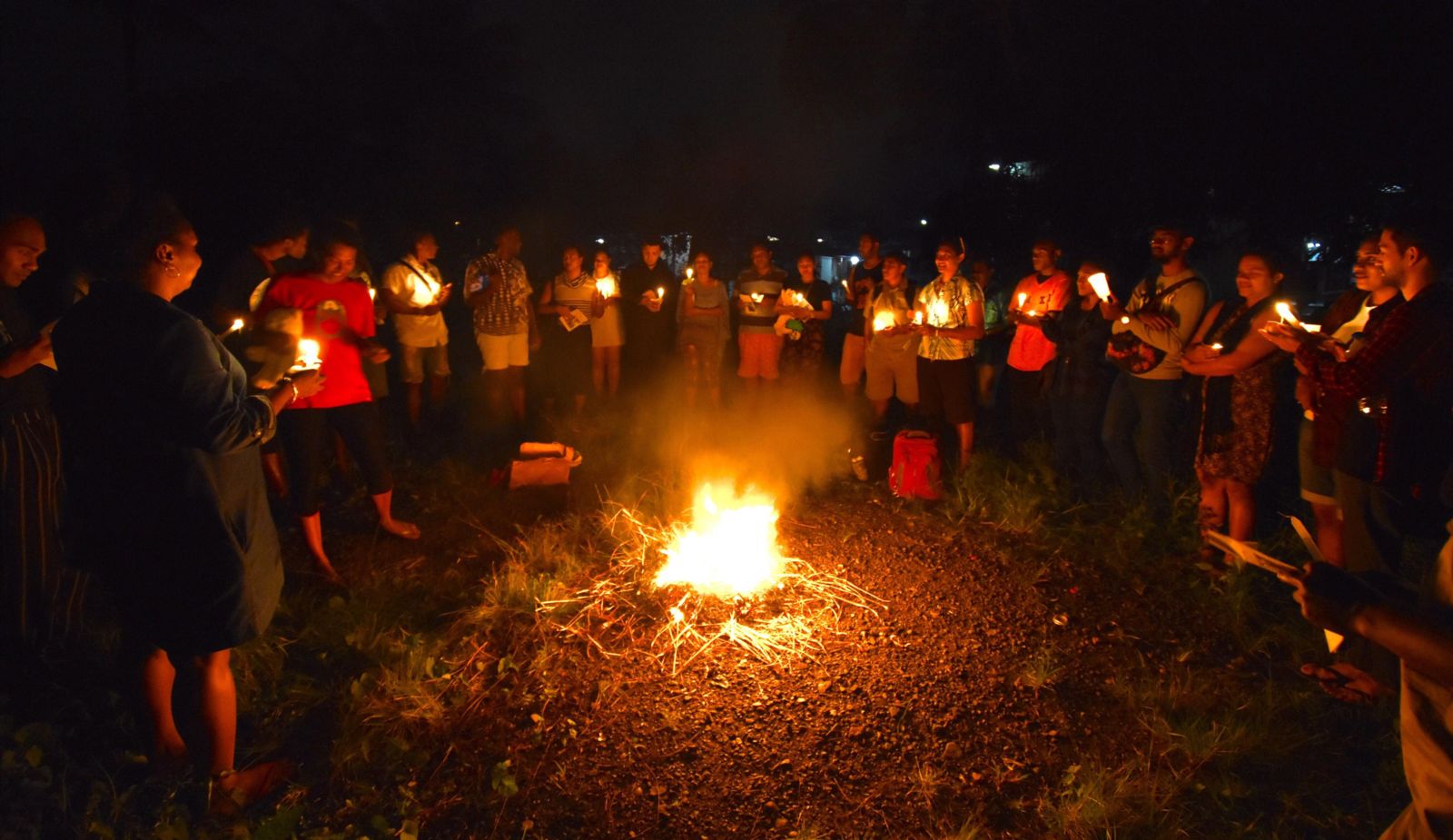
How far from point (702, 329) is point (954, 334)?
9.89ft

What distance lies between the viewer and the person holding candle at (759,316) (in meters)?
7.82

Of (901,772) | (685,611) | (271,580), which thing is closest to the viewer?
(271,580)

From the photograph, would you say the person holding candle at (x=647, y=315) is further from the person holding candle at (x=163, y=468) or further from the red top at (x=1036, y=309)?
the person holding candle at (x=163, y=468)

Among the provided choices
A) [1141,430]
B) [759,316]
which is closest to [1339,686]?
[1141,430]

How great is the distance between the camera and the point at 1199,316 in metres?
4.61

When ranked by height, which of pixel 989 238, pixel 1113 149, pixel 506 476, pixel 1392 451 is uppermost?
pixel 1113 149

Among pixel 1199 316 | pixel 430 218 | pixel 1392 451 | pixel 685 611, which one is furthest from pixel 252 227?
pixel 1392 451

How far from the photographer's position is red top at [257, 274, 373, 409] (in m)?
4.12

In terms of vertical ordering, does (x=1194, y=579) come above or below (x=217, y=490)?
below

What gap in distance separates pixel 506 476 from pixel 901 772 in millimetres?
3772

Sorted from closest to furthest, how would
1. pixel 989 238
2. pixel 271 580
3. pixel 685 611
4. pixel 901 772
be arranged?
1. pixel 271 580
2. pixel 901 772
3. pixel 685 611
4. pixel 989 238

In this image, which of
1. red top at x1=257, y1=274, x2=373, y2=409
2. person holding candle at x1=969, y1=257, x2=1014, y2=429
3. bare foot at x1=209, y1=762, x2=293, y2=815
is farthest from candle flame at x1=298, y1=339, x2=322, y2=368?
person holding candle at x1=969, y1=257, x2=1014, y2=429

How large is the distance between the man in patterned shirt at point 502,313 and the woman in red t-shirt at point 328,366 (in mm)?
2744

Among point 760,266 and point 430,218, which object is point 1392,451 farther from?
point 430,218
